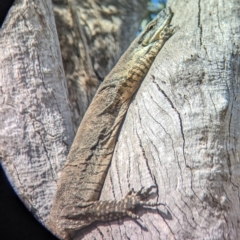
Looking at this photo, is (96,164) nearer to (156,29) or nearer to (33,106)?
(33,106)

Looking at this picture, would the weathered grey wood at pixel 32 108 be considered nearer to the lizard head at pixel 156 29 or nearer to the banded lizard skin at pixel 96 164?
the banded lizard skin at pixel 96 164

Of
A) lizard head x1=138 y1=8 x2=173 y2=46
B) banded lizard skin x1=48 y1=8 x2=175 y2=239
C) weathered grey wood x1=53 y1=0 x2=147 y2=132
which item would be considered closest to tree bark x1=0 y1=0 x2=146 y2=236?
banded lizard skin x1=48 y1=8 x2=175 y2=239

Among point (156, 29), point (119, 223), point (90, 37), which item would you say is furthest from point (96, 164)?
point (90, 37)

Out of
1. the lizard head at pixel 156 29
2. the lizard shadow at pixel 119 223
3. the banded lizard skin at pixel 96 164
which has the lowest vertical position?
the lizard shadow at pixel 119 223

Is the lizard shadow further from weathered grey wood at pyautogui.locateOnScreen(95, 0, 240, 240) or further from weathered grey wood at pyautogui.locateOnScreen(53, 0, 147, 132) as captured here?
weathered grey wood at pyautogui.locateOnScreen(53, 0, 147, 132)

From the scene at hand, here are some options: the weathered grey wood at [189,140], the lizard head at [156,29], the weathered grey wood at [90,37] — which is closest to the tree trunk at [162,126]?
the weathered grey wood at [189,140]
